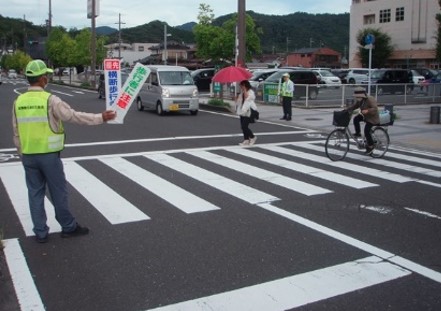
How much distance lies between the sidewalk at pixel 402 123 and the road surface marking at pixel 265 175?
534 centimetres

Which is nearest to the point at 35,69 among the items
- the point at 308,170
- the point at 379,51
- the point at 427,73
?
the point at 308,170

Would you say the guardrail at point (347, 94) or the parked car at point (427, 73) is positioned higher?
the parked car at point (427, 73)

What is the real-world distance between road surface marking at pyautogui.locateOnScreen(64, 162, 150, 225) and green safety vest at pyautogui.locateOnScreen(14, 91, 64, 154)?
145 centimetres

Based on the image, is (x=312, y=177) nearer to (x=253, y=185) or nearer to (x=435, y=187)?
(x=253, y=185)

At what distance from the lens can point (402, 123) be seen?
18047 millimetres

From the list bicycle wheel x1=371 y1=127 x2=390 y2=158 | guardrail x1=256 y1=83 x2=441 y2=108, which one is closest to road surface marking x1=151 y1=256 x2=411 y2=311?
bicycle wheel x1=371 y1=127 x2=390 y2=158

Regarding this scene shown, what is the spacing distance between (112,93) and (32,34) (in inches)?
5156

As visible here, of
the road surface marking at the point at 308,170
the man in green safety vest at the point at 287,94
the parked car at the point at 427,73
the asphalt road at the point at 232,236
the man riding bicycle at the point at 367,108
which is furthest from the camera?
the parked car at the point at 427,73

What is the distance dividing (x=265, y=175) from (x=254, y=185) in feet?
2.88

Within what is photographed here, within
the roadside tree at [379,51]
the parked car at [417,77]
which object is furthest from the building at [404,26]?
the parked car at [417,77]

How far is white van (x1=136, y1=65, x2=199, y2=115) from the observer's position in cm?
1986

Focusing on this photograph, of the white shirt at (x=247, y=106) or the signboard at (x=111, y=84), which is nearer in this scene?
the signboard at (x=111, y=84)

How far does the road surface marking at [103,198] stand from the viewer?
6.61 meters

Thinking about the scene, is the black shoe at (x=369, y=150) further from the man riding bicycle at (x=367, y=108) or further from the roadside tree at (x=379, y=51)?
the roadside tree at (x=379, y=51)
